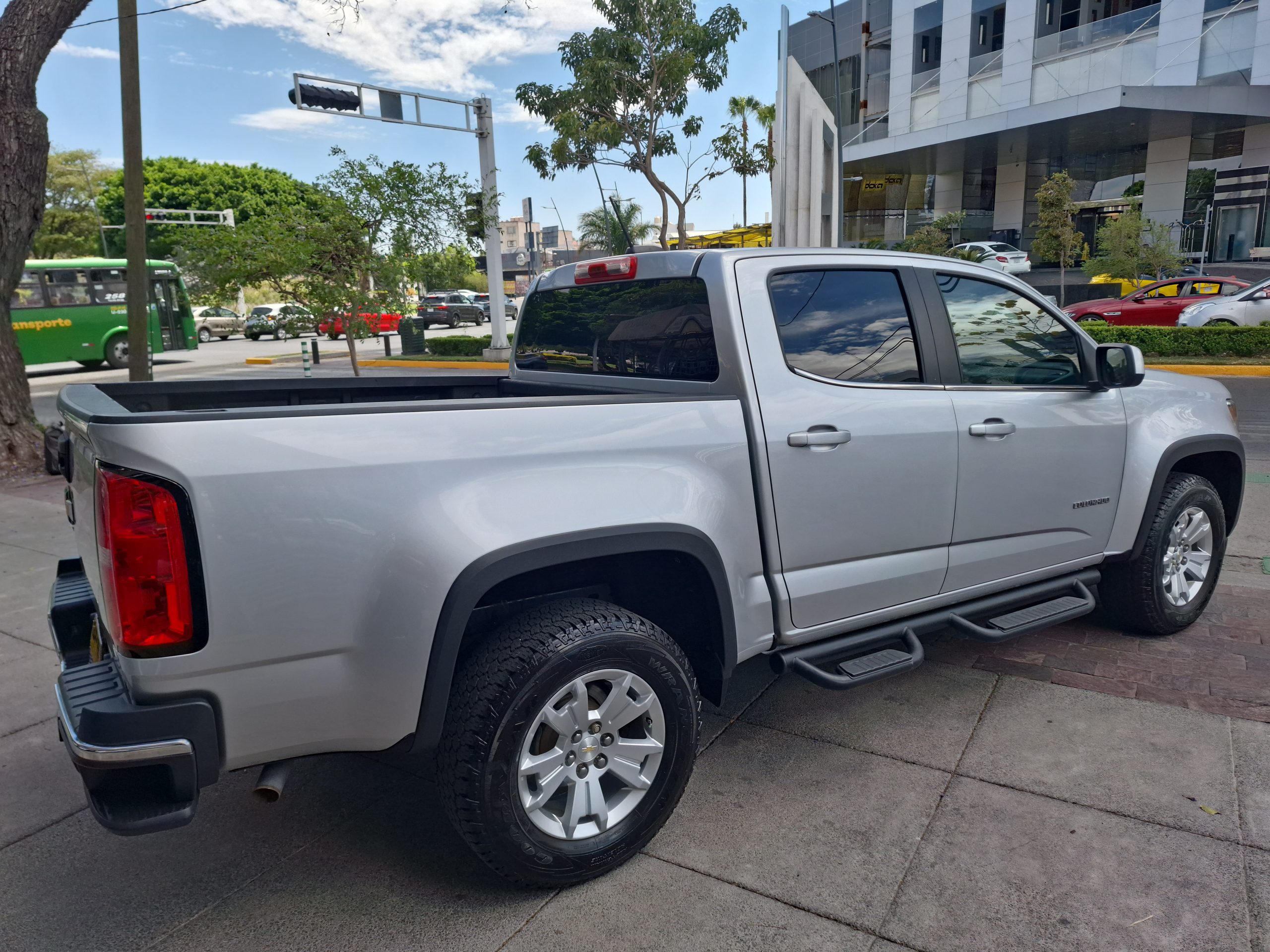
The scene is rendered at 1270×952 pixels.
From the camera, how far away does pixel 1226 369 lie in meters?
14.8

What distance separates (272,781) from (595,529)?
1.02m

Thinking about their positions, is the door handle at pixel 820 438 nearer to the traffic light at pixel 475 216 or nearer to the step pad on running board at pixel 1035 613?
the step pad on running board at pixel 1035 613

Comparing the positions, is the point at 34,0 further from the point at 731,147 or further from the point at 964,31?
the point at 964,31

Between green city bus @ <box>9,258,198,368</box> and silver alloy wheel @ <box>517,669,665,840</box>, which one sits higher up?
green city bus @ <box>9,258,198,368</box>

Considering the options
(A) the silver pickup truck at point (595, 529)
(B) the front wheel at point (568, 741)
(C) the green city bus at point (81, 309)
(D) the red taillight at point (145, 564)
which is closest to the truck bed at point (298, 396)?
(A) the silver pickup truck at point (595, 529)

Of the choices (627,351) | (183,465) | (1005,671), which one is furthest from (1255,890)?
(183,465)

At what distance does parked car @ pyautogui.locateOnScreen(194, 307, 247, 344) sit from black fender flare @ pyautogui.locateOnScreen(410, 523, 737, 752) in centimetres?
4203

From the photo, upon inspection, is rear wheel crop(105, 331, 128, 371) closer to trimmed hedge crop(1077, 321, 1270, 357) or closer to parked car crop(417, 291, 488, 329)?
parked car crop(417, 291, 488, 329)

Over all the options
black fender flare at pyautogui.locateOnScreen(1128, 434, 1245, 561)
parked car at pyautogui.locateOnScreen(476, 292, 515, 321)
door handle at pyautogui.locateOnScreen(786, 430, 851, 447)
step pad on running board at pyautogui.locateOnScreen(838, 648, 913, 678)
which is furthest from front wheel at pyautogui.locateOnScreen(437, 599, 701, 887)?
parked car at pyautogui.locateOnScreen(476, 292, 515, 321)

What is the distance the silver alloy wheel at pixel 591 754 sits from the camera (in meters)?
2.45

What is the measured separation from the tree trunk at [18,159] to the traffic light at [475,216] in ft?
29.5

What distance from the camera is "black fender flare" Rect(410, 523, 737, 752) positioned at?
224 cm

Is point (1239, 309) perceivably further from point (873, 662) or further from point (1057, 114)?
point (873, 662)

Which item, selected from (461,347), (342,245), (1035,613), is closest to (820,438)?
(1035,613)
